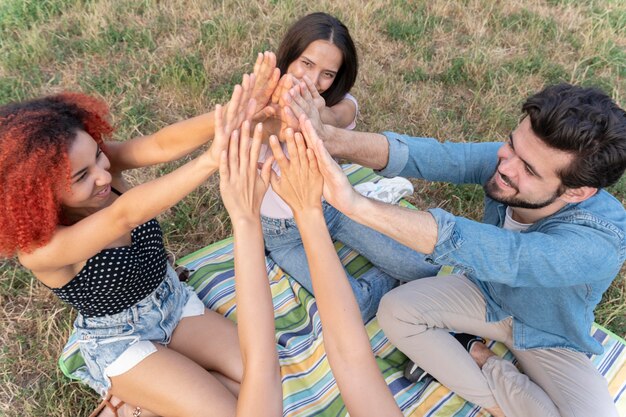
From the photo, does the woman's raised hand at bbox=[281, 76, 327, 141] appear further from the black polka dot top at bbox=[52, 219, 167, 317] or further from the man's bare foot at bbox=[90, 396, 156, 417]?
the man's bare foot at bbox=[90, 396, 156, 417]

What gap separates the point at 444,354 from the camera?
260 cm

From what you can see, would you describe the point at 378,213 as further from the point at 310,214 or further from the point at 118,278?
the point at 118,278

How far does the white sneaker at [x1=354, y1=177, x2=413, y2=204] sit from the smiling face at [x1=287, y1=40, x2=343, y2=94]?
0.84m

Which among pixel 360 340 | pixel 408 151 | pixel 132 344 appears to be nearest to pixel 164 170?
pixel 132 344

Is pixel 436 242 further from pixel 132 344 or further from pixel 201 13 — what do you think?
pixel 201 13

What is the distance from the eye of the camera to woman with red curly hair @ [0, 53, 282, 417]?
194 cm

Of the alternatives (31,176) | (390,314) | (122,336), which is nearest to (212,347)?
(122,336)

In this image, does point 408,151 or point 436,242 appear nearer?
point 436,242

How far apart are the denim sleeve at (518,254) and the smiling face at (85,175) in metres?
1.48

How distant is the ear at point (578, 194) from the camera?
2148mm

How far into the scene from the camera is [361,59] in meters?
5.02

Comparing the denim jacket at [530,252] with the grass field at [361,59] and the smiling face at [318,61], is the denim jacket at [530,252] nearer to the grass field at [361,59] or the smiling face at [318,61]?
the smiling face at [318,61]

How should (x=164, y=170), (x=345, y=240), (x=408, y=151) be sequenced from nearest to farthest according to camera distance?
1. (x=408, y=151)
2. (x=345, y=240)
3. (x=164, y=170)

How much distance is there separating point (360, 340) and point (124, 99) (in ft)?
10.9
